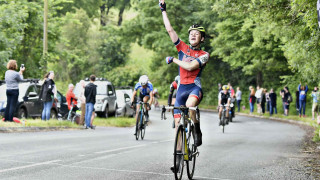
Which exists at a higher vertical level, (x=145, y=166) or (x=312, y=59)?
(x=312, y=59)

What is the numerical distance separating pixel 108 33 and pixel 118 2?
1984 centimetres

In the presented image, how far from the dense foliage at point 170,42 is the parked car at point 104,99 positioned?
9.37 ft

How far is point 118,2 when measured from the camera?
73.7 meters

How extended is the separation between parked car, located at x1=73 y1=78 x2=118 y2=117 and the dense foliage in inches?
112

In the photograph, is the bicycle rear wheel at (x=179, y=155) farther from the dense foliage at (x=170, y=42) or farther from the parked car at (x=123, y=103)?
the parked car at (x=123, y=103)

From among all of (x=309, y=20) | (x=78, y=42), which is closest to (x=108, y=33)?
(x=78, y=42)

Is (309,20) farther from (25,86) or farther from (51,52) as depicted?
(51,52)

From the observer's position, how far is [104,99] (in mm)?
26531

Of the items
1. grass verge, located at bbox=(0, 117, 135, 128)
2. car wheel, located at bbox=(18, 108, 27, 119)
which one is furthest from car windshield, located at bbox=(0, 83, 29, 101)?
grass verge, located at bbox=(0, 117, 135, 128)

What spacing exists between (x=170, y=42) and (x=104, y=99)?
802 inches

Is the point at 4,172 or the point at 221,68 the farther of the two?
the point at 221,68

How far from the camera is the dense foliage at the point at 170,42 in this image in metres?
15.3

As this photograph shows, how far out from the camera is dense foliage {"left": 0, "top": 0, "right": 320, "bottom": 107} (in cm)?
1527

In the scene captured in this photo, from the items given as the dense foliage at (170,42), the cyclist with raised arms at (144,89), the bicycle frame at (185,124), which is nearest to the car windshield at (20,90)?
the dense foliage at (170,42)
